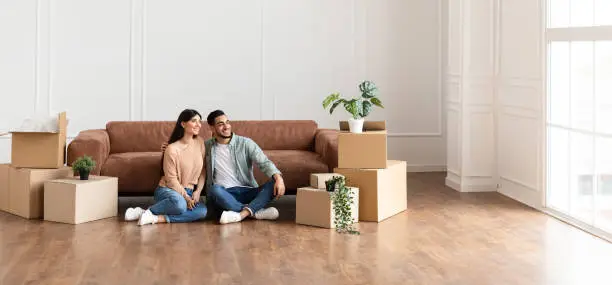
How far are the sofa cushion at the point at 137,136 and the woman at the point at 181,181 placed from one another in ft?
2.81

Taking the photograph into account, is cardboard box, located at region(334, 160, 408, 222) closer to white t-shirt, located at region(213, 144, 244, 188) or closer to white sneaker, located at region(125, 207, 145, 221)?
white t-shirt, located at region(213, 144, 244, 188)

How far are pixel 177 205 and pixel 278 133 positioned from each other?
1597 mm

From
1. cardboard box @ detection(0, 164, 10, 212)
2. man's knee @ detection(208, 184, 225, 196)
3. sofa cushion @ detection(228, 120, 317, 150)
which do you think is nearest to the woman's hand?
man's knee @ detection(208, 184, 225, 196)

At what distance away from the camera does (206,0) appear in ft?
29.6

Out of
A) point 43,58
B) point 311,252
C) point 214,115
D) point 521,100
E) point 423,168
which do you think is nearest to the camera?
point 311,252

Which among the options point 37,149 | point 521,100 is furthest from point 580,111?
point 37,149

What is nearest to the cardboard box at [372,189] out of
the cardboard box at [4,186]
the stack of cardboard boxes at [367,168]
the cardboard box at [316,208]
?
the stack of cardboard boxes at [367,168]

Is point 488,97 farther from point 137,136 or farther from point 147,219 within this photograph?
point 147,219

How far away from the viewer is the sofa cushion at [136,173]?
22.0ft

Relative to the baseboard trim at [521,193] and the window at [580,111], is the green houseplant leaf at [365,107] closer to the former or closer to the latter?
the window at [580,111]

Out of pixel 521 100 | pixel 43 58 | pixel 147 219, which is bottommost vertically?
pixel 147 219

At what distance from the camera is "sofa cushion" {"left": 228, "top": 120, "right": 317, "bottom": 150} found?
754cm

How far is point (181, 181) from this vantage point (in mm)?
6473

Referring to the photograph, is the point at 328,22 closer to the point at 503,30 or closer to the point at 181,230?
the point at 503,30
